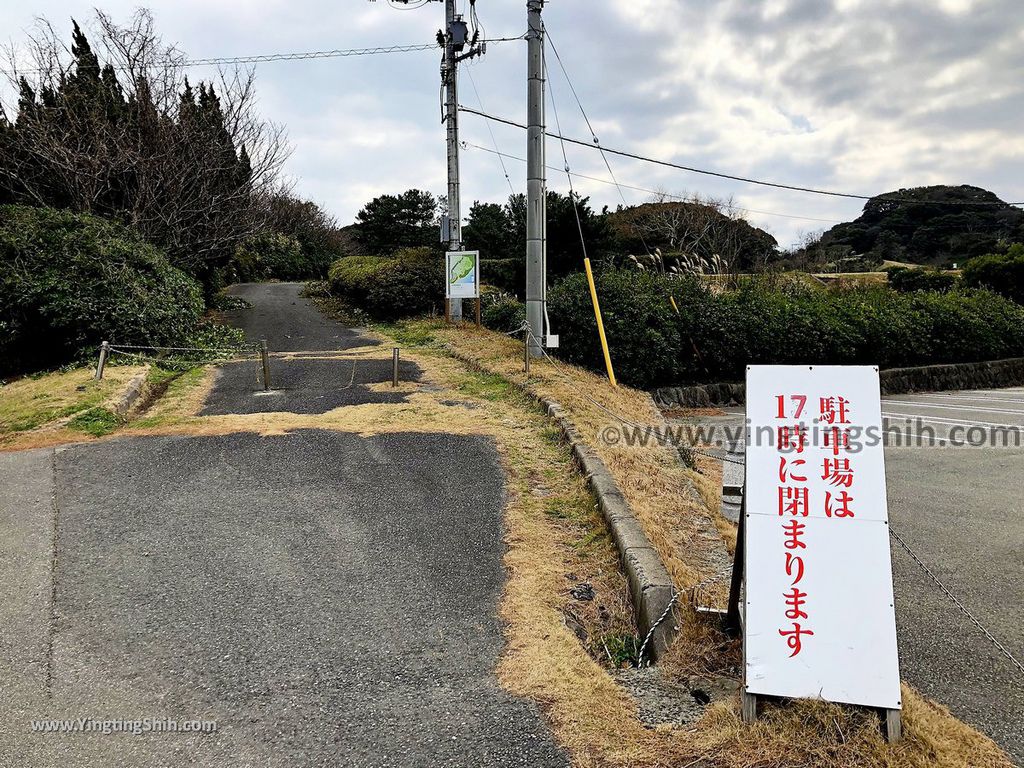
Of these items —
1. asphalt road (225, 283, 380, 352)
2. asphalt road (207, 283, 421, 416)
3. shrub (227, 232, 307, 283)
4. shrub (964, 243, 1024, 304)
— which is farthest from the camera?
shrub (227, 232, 307, 283)

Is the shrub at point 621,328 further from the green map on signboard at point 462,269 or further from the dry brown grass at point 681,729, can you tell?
the dry brown grass at point 681,729

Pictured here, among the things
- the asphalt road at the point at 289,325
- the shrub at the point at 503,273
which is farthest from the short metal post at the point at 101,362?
the shrub at the point at 503,273

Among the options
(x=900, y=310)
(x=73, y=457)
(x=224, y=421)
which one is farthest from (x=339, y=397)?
(x=900, y=310)

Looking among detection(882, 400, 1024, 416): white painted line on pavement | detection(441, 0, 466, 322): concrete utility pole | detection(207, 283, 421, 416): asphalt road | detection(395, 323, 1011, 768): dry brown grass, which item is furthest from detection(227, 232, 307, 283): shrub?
detection(395, 323, 1011, 768): dry brown grass

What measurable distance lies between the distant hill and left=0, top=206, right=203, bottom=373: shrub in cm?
3476

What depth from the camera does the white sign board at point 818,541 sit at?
2480 millimetres

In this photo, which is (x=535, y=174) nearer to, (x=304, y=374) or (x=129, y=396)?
(x=304, y=374)

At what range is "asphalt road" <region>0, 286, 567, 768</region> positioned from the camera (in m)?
2.51

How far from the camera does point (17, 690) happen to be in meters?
2.78

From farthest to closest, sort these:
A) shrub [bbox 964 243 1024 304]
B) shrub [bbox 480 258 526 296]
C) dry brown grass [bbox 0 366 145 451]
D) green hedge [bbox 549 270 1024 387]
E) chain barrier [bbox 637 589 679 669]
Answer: shrub [bbox 964 243 1024 304] < shrub [bbox 480 258 526 296] < green hedge [bbox 549 270 1024 387] < dry brown grass [bbox 0 366 145 451] < chain barrier [bbox 637 589 679 669]

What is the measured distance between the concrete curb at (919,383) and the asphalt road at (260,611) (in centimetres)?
697

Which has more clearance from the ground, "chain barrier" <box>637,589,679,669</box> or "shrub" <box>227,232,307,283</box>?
"shrub" <box>227,232,307,283</box>

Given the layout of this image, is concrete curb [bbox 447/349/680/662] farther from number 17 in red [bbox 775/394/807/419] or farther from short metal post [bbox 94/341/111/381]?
short metal post [bbox 94/341/111/381]

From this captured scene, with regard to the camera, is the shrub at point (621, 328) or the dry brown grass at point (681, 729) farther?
the shrub at point (621, 328)
